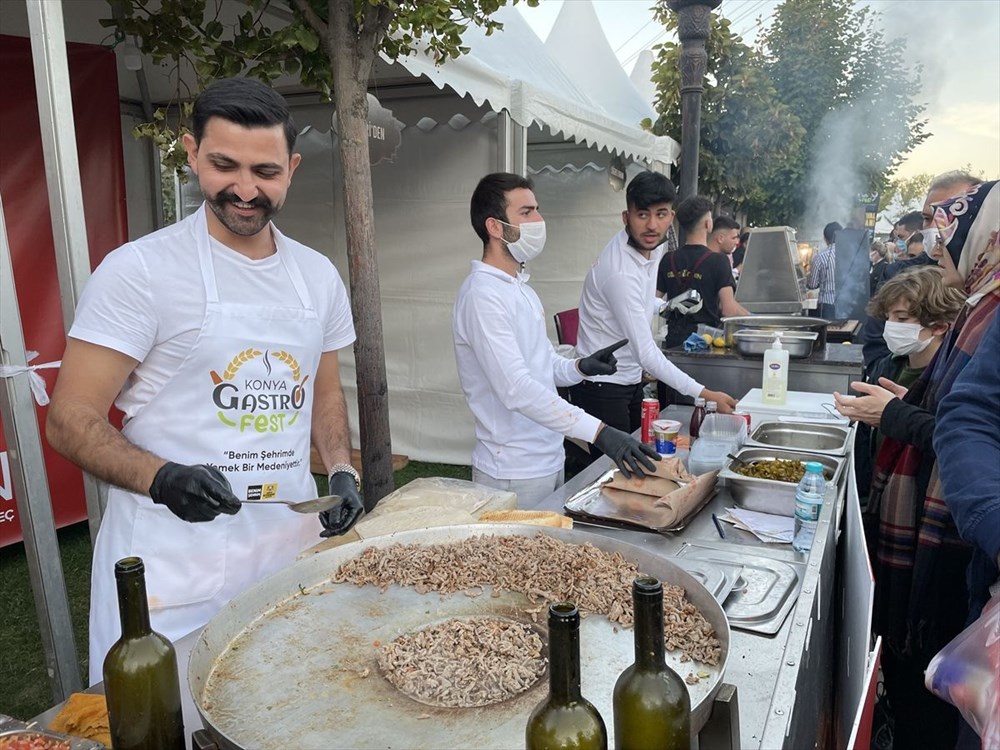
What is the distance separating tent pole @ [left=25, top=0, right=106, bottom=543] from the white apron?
468 mm

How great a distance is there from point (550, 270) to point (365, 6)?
4462mm

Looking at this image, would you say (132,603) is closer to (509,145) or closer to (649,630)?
(649,630)

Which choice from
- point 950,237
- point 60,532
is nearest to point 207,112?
point 950,237

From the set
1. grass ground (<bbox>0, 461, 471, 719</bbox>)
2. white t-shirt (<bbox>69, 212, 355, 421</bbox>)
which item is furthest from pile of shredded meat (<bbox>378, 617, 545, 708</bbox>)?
grass ground (<bbox>0, 461, 471, 719</bbox>)

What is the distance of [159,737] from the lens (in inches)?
36.6

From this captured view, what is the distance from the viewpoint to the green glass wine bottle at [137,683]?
2.98 ft

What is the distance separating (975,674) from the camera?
4.16 ft

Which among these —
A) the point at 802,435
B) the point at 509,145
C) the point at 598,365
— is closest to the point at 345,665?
A: the point at 598,365

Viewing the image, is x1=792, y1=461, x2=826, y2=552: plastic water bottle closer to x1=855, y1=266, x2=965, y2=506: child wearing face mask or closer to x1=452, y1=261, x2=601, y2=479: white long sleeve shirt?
x1=452, y1=261, x2=601, y2=479: white long sleeve shirt

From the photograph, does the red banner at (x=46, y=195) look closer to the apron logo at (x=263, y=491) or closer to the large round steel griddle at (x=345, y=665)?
the apron logo at (x=263, y=491)

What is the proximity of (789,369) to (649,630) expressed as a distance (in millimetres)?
4017

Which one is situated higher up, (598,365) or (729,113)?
(729,113)

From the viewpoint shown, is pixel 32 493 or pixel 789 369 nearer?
pixel 32 493

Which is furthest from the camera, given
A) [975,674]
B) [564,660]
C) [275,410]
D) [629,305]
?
[629,305]
